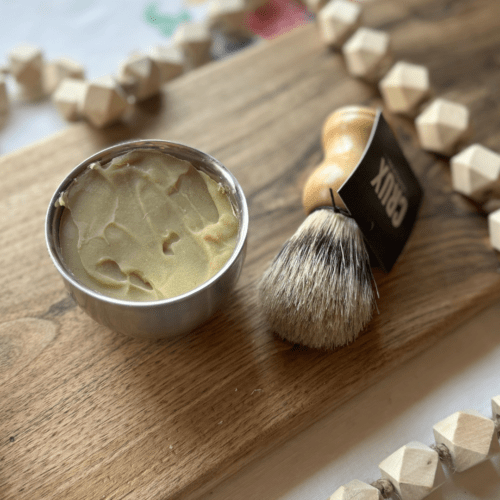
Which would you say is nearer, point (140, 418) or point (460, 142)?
point (140, 418)

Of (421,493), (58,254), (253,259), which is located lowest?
(421,493)

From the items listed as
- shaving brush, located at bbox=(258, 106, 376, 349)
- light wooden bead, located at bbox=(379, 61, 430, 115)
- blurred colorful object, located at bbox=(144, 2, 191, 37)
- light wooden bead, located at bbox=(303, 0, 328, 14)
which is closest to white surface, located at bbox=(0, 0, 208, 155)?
blurred colorful object, located at bbox=(144, 2, 191, 37)

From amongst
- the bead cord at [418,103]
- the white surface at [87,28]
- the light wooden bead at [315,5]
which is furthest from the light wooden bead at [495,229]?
the white surface at [87,28]

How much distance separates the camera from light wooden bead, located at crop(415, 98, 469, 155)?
88 centimetres

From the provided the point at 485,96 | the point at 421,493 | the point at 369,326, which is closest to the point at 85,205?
the point at 369,326

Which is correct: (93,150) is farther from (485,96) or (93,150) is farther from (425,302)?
(485,96)

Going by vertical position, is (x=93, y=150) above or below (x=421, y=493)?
above

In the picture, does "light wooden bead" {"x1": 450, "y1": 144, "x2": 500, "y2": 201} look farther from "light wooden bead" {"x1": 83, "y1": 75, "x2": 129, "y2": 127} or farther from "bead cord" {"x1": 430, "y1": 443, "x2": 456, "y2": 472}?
"light wooden bead" {"x1": 83, "y1": 75, "x2": 129, "y2": 127}

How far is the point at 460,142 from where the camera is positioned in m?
0.89

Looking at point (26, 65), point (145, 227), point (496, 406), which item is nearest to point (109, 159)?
point (145, 227)

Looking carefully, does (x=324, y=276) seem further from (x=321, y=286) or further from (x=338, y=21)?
(x=338, y=21)

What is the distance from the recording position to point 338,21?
99 centimetres

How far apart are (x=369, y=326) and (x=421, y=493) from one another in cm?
21

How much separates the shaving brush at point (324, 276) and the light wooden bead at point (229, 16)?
51 cm
